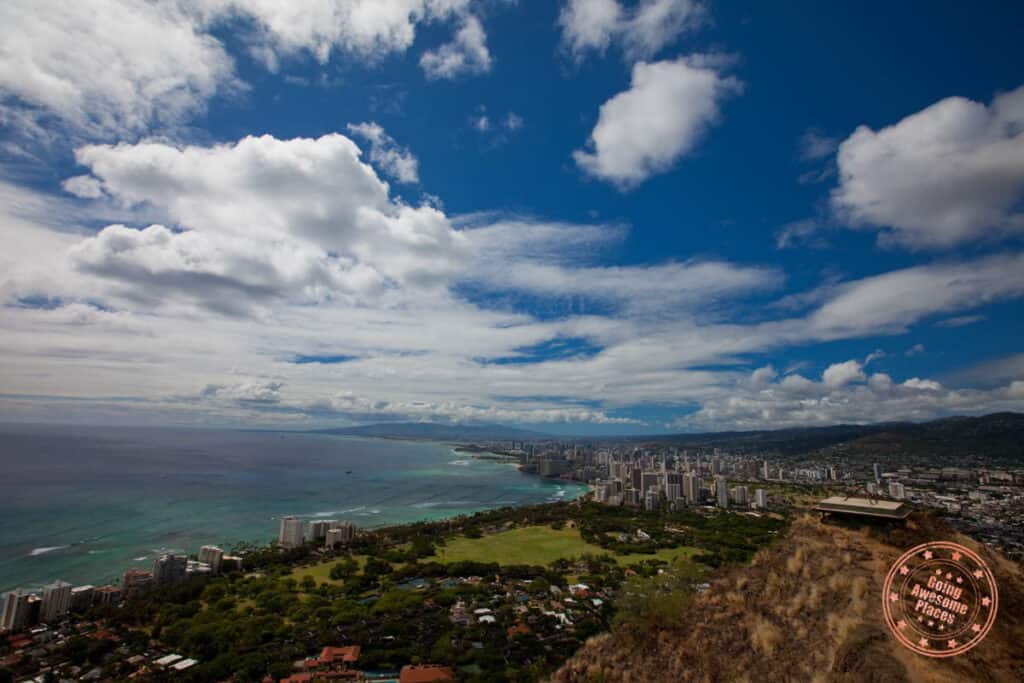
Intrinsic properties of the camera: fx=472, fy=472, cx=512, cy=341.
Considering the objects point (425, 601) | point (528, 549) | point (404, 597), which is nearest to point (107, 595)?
point (404, 597)

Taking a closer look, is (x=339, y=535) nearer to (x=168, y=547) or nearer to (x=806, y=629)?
(x=168, y=547)

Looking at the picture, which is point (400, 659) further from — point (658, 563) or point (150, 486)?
point (150, 486)

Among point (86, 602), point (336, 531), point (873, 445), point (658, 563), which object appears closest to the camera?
point (86, 602)

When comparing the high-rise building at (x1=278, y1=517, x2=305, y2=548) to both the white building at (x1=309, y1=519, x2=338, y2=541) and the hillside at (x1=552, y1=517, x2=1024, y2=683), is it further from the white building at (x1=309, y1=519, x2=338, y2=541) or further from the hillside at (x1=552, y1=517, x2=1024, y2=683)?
the hillside at (x1=552, y1=517, x2=1024, y2=683)

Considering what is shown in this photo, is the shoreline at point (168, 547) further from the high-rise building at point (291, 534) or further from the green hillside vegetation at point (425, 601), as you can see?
the green hillside vegetation at point (425, 601)

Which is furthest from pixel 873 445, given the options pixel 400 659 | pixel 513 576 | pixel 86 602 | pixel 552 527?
pixel 86 602

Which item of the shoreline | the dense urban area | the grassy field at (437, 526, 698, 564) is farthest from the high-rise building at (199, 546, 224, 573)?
the grassy field at (437, 526, 698, 564)
